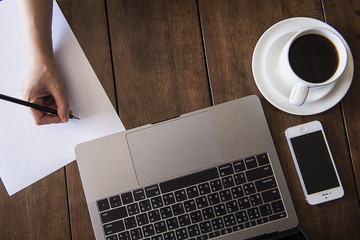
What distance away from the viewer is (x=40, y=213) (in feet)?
1.83

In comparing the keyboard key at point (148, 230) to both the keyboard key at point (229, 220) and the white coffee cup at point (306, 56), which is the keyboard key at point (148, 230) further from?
the white coffee cup at point (306, 56)

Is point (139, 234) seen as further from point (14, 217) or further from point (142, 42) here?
point (142, 42)

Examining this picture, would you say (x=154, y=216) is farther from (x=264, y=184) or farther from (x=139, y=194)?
(x=264, y=184)

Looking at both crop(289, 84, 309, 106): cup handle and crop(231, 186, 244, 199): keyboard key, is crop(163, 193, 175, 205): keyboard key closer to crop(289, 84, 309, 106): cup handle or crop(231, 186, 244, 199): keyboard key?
crop(231, 186, 244, 199): keyboard key

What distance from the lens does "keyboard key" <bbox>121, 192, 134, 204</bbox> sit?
52 centimetres

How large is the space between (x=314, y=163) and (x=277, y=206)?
10 cm

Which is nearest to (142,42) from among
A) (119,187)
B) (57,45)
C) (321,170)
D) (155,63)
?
(155,63)

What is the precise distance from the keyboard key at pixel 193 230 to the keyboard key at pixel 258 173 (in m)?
0.13

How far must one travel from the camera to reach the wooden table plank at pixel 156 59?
0.56 metres

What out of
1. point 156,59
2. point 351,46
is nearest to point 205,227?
point 156,59

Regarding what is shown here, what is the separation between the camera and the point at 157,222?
507 millimetres

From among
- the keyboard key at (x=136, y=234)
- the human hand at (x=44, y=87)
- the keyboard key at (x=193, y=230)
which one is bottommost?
the keyboard key at (x=193, y=230)

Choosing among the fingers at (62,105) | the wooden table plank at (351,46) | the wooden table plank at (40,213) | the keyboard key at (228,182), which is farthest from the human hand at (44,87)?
the wooden table plank at (351,46)

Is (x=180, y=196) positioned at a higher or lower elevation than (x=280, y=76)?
lower
